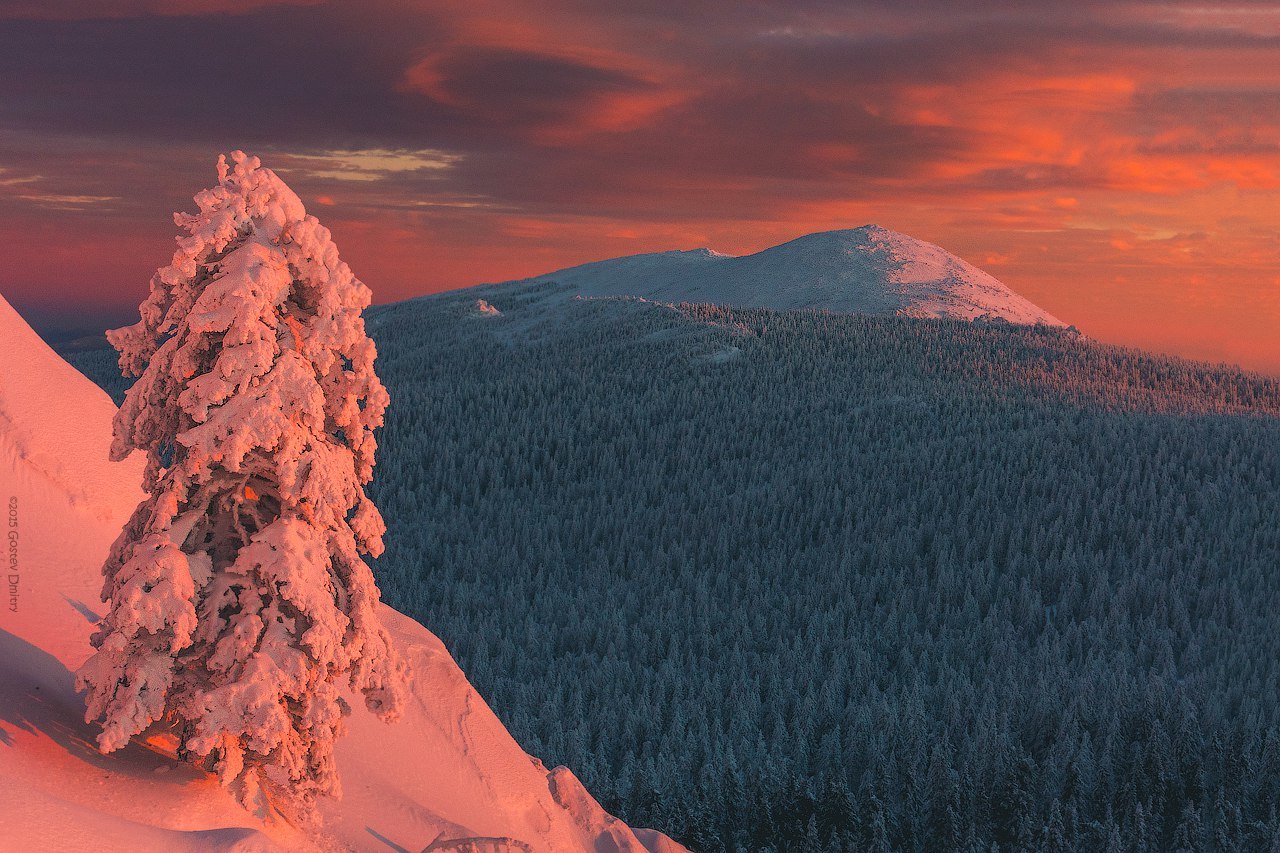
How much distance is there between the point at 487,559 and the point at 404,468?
121ft

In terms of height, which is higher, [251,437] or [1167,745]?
[251,437]

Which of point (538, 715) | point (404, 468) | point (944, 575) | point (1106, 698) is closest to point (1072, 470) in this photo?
point (944, 575)

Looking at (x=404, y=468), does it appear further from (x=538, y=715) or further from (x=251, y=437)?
(x=251, y=437)

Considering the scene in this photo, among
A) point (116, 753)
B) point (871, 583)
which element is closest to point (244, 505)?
point (116, 753)

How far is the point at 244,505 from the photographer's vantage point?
16.1 meters

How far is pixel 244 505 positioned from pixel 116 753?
3.97 meters

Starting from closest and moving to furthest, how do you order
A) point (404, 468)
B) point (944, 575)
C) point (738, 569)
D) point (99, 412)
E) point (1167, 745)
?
point (99, 412)
point (1167, 745)
point (944, 575)
point (738, 569)
point (404, 468)

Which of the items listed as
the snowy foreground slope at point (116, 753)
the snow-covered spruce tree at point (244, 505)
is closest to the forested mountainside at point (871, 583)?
the snowy foreground slope at point (116, 753)

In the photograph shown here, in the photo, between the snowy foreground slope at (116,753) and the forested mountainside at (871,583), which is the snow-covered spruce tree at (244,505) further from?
the forested mountainside at (871,583)

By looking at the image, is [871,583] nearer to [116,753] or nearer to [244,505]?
[244,505]

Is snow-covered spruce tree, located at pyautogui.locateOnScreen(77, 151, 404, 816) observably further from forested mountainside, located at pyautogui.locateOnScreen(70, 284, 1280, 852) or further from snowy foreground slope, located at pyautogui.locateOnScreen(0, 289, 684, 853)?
forested mountainside, located at pyautogui.locateOnScreen(70, 284, 1280, 852)

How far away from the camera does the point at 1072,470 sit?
4316 inches

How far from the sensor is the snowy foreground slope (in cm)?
1443

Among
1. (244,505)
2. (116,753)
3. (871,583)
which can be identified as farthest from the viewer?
(871,583)
